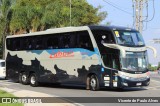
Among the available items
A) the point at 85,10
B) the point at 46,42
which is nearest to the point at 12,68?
the point at 46,42

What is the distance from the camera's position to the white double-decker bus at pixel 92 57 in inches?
960

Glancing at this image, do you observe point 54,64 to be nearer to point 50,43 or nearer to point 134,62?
point 50,43

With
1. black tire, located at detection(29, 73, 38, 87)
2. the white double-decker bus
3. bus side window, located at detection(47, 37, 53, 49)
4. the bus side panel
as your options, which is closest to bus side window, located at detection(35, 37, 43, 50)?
the white double-decker bus

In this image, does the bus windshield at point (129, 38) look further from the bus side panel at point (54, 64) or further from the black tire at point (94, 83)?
the black tire at point (94, 83)

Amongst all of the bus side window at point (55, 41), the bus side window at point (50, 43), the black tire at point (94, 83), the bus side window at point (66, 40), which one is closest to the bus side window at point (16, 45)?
the bus side window at point (50, 43)

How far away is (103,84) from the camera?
81.4ft

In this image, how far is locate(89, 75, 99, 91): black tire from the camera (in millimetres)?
25078

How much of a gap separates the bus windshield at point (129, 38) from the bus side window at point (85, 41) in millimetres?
1660

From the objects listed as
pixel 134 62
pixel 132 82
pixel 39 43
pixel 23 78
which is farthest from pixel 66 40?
pixel 23 78

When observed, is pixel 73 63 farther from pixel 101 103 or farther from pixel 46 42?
pixel 101 103

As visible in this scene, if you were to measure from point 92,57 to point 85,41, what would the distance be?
1040mm

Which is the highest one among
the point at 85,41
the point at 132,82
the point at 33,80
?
the point at 85,41

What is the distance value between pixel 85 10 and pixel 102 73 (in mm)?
41455

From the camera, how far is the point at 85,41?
83.6ft
